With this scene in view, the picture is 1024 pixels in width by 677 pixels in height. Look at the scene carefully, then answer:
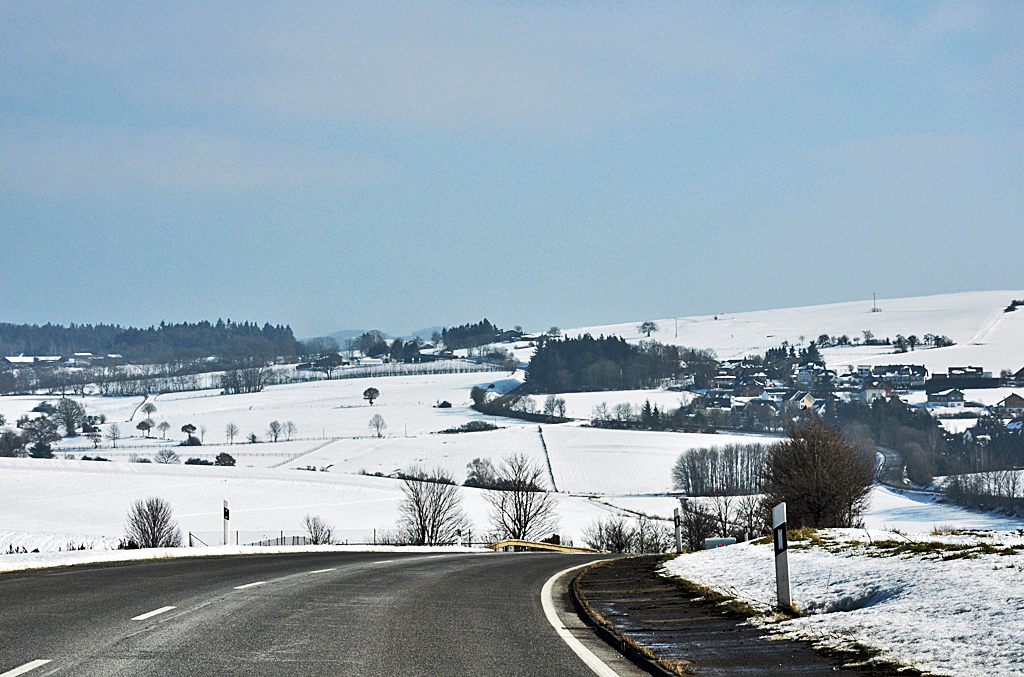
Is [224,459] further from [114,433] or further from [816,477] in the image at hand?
[816,477]

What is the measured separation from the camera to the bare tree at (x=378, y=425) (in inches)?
6809

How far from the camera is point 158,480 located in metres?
98.6

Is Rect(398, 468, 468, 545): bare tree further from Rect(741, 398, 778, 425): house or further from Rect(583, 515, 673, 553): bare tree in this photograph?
Rect(741, 398, 778, 425): house

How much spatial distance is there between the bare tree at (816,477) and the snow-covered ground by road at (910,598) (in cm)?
2966

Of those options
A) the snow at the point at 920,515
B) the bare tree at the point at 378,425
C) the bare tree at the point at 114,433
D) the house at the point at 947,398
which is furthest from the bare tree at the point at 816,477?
the house at the point at 947,398

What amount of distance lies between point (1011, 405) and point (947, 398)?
16.1 meters

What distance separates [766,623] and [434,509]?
2962 inches

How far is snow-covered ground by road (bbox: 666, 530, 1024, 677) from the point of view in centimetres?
771

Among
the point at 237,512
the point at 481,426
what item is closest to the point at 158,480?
the point at 237,512

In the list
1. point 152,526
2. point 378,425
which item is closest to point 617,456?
point 378,425

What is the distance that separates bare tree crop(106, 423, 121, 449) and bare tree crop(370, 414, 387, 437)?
40.8m

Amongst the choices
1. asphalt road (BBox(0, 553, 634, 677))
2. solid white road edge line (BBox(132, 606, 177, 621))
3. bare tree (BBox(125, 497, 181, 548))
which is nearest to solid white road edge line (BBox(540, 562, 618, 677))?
asphalt road (BBox(0, 553, 634, 677))

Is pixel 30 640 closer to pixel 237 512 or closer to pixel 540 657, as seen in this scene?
pixel 540 657

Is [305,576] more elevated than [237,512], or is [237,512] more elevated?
[305,576]
